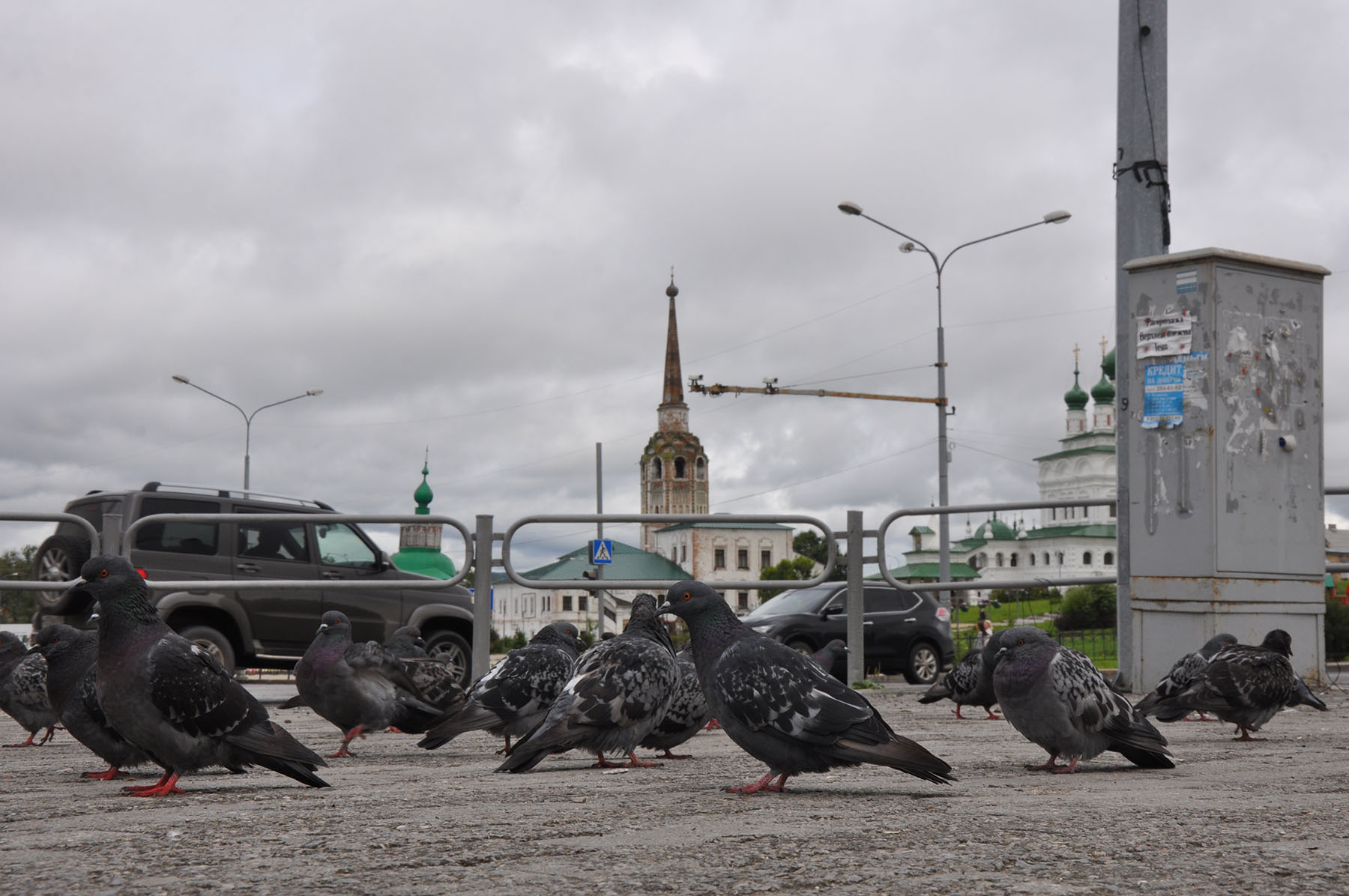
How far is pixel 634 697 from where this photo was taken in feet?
19.7

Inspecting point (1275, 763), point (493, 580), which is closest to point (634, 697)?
point (1275, 763)

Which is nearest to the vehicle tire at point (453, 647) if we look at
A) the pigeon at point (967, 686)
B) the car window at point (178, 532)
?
the car window at point (178, 532)

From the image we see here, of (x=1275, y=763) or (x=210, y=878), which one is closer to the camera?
(x=210, y=878)

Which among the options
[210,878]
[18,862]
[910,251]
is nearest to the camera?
[210,878]

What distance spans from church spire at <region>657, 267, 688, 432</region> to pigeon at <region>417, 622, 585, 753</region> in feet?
440

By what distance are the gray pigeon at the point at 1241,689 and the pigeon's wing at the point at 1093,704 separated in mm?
1457

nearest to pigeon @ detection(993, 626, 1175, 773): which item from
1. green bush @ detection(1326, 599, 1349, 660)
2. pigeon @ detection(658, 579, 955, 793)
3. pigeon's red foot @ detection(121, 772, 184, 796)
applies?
pigeon @ detection(658, 579, 955, 793)

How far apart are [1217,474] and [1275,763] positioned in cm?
402

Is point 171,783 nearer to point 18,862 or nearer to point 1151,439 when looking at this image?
point 18,862

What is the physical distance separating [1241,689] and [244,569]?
9484mm

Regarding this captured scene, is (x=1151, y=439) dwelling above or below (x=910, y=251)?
below

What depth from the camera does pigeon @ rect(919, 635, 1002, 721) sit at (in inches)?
377

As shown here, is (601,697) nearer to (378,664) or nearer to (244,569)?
(378,664)

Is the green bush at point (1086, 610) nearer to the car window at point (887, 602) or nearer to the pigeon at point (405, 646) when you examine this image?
the car window at point (887, 602)
